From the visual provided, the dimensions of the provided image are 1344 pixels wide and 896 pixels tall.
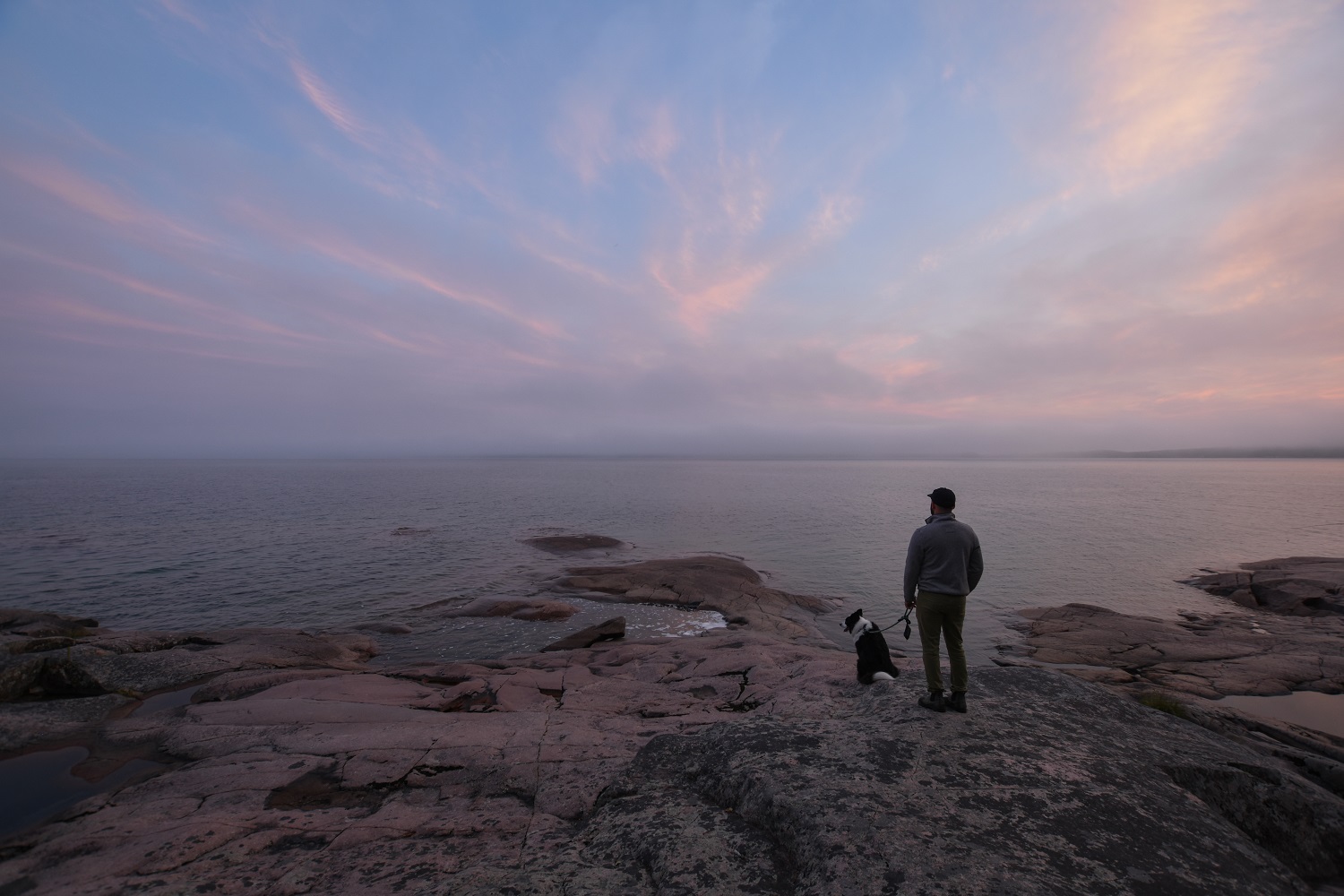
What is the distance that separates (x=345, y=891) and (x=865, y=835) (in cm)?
471

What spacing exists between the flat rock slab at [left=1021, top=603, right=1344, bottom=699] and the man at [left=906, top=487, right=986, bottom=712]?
10777mm

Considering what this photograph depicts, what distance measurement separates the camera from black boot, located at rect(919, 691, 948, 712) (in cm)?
742

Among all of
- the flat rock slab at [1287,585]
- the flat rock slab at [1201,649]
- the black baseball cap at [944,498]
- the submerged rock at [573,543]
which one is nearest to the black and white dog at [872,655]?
the black baseball cap at [944,498]

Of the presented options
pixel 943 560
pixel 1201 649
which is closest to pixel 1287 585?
pixel 1201 649

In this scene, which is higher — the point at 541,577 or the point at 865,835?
the point at 865,835

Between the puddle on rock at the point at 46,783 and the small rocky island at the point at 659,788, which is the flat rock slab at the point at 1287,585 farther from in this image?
the puddle on rock at the point at 46,783

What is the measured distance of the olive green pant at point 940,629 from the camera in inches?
293

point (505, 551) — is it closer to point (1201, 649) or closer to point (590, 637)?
point (590, 637)

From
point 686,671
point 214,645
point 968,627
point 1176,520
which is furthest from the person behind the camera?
point 1176,520

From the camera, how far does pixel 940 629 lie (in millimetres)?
7832

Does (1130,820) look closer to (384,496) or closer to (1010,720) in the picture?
(1010,720)

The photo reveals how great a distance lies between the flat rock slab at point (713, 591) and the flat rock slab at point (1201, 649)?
8136mm

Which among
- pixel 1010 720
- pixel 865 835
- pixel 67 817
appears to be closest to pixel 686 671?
pixel 1010 720

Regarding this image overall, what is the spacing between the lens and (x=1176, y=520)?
2041 inches
